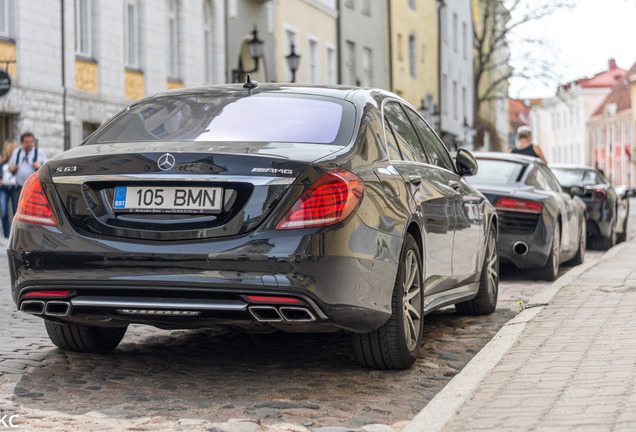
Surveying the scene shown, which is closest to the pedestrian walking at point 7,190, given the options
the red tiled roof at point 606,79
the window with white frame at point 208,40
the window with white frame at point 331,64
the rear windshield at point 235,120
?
the window with white frame at point 208,40

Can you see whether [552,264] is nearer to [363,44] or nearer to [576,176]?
[576,176]

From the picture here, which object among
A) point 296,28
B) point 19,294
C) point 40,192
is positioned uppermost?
point 296,28

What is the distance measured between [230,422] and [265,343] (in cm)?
234

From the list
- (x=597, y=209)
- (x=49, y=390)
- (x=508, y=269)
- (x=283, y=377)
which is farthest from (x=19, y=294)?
(x=597, y=209)

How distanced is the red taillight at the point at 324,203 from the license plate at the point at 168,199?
0.34m

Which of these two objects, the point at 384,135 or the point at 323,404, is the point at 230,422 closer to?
the point at 323,404

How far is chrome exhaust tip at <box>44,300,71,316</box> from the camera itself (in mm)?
5359

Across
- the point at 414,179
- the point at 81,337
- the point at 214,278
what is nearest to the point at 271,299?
the point at 214,278

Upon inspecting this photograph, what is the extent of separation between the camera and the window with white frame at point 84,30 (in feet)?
72.6

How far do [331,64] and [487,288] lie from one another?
2907cm

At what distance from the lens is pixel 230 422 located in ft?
15.4

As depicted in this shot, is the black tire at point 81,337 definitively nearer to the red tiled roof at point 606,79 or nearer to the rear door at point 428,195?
the rear door at point 428,195

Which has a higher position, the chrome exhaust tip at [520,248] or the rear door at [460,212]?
the rear door at [460,212]

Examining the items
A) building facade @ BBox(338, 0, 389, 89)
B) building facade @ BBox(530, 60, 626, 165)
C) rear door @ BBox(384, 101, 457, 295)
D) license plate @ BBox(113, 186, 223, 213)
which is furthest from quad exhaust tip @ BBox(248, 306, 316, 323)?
building facade @ BBox(530, 60, 626, 165)
